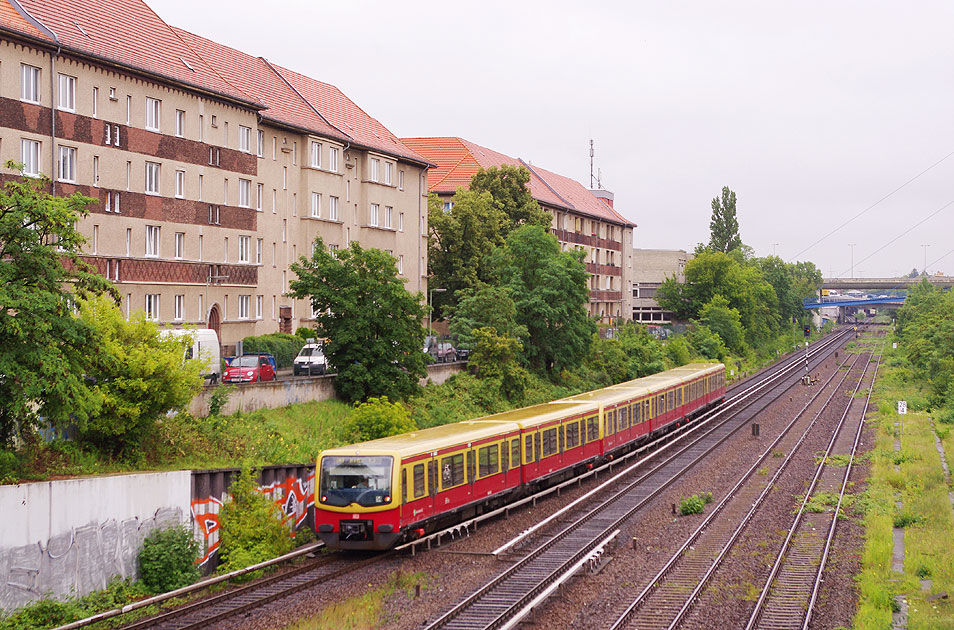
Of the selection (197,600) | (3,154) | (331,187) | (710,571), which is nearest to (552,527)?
(710,571)

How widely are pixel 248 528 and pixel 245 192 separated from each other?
2733cm

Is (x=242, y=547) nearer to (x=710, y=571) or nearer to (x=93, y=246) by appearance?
(x=710, y=571)

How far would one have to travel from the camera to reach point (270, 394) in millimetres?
33062

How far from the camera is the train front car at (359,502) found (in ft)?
70.7

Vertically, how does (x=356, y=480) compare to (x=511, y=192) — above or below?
below

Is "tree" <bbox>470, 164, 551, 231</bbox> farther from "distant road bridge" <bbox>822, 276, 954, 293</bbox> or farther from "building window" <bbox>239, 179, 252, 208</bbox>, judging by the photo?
"distant road bridge" <bbox>822, 276, 954, 293</bbox>

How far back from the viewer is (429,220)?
66.1m

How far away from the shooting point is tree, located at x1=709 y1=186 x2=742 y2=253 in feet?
415

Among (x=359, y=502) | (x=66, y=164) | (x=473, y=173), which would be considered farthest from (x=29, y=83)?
(x=473, y=173)

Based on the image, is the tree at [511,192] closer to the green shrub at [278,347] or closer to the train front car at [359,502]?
the green shrub at [278,347]

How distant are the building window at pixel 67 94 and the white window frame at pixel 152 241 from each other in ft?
19.4

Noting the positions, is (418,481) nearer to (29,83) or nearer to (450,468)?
(450,468)

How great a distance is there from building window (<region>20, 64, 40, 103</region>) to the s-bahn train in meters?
18.9

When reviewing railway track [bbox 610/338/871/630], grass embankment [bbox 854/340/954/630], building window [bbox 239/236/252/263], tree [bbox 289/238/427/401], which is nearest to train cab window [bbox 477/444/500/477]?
railway track [bbox 610/338/871/630]
